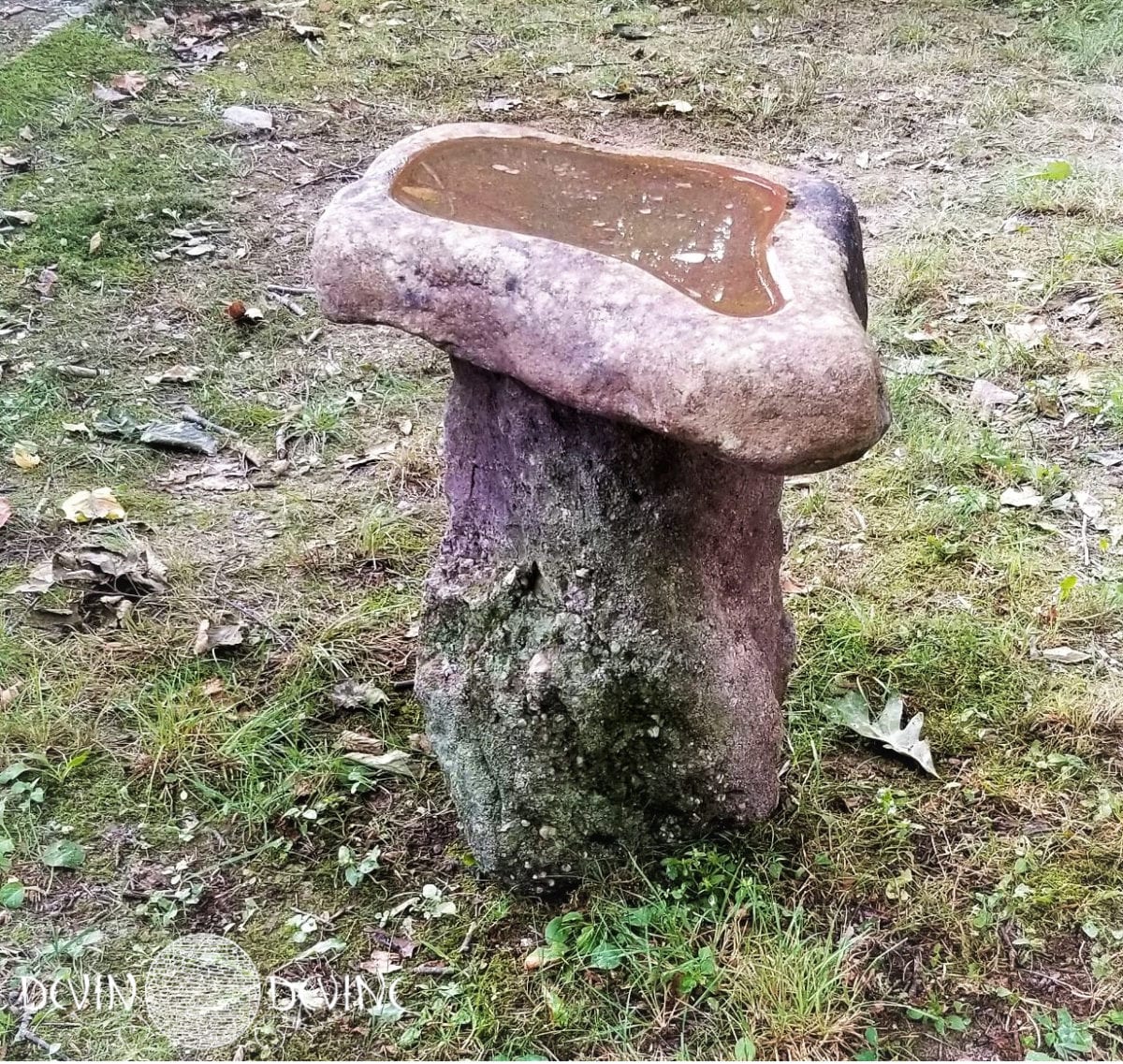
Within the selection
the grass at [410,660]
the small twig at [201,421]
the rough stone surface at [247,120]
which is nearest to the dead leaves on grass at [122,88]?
the grass at [410,660]

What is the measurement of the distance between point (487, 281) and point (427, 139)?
601 millimetres

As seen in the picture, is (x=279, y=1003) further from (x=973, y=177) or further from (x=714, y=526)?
(x=973, y=177)

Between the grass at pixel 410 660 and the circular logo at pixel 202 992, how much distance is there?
4 cm

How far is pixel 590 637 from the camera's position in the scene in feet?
6.32

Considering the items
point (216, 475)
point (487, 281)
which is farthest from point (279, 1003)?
point (216, 475)

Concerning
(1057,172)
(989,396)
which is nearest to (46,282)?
(989,396)

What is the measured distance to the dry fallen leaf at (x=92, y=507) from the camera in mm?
3170

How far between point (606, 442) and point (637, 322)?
32 centimetres

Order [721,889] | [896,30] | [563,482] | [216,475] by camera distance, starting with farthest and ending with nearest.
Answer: [896,30] < [216,475] < [721,889] < [563,482]

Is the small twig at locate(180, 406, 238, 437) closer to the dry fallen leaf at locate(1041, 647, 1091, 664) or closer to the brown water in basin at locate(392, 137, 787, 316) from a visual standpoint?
the brown water in basin at locate(392, 137, 787, 316)

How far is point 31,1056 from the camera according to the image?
6.22 ft

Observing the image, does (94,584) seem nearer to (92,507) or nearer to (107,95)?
(92,507)

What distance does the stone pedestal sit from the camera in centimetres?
188

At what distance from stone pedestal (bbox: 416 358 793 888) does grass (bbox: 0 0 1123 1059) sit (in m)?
0.17
